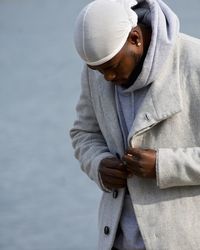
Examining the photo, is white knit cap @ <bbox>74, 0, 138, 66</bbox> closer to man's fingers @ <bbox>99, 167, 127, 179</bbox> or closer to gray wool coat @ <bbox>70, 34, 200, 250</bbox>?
gray wool coat @ <bbox>70, 34, 200, 250</bbox>

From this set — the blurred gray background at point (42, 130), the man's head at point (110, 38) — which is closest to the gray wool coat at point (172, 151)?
the man's head at point (110, 38)

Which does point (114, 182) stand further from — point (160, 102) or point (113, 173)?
point (160, 102)

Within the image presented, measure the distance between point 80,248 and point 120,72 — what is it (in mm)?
1902

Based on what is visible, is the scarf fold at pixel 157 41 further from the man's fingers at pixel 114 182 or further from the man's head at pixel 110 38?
the man's fingers at pixel 114 182

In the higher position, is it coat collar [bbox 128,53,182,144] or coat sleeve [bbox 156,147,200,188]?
coat collar [bbox 128,53,182,144]

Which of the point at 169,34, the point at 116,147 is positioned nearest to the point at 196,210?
the point at 116,147

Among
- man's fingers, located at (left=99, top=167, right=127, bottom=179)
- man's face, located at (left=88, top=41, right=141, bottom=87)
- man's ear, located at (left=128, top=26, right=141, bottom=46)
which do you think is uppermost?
man's ear, located at (left=128, top=26, right=141, bottom=46)

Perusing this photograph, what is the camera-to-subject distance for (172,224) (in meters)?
2.35

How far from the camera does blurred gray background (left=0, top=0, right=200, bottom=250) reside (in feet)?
13.8

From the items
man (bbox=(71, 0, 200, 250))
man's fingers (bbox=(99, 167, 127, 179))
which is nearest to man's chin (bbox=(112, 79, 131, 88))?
man (bbox=(71, 0, 200, 250))

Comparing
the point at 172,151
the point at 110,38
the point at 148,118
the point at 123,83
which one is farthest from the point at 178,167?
the point at 110,38

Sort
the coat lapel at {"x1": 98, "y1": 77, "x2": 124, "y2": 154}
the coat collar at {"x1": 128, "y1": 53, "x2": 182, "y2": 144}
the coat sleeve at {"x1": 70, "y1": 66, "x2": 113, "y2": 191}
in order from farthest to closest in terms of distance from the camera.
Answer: the coat sleeve at {"x1": 70, "y1": 66, "x2": 113, "y2": 191} → the coat lapel at {"x1": 98, "y1": 77, "x2": 124, "y2": 154} → the coat collar at {"x1": 128, "y1": 53, "x2": 182, "y2": 144}

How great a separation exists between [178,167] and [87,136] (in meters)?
0.41

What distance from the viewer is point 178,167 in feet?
7.57
